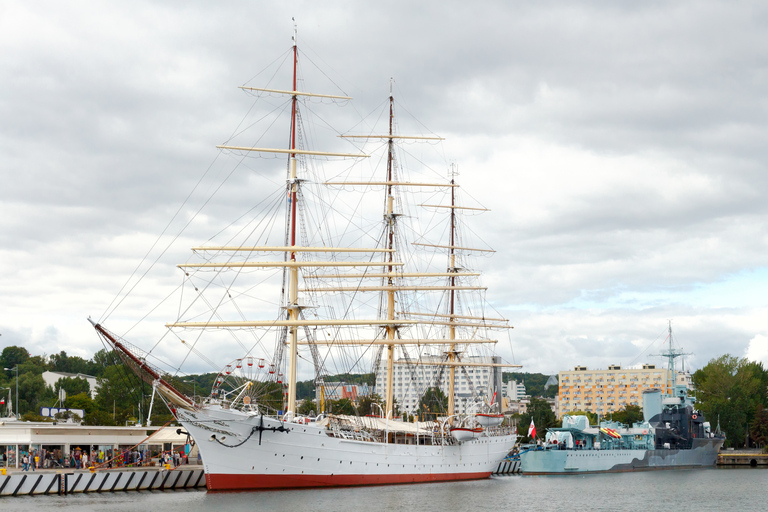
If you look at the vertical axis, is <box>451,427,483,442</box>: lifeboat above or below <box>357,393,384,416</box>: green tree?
below

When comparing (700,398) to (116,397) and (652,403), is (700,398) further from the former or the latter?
(116,397)

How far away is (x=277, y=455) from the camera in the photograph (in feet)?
155

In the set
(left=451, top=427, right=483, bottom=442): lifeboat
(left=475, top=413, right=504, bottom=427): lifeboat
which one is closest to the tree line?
(left=475, top=413, right=504, bottom=427): lifeboat

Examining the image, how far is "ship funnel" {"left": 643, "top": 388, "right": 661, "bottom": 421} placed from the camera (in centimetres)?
9931

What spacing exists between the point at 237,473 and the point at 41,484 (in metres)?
10.7

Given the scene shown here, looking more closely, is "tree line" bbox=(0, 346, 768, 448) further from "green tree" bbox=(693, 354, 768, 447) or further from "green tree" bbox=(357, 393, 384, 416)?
Result: "green tree" bbox=(357, 393, 384, 416)

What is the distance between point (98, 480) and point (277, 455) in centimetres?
1047

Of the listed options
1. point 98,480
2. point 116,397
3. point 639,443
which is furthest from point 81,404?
point 639,443

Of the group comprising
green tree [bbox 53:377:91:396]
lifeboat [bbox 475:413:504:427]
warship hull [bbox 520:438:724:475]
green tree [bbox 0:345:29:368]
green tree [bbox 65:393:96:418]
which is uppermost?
green tree [bbox 0:345:29:368]

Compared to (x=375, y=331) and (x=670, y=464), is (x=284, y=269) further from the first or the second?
(x=670, y=464)

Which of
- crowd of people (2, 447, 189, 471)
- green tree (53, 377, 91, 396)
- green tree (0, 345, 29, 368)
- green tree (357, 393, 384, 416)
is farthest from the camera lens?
green tree (0, 345, 29, 368)

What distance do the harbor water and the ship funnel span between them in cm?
3519

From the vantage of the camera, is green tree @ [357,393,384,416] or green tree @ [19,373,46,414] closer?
green tree @ [357,393,384,416]

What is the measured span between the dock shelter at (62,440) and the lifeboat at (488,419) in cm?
2556
